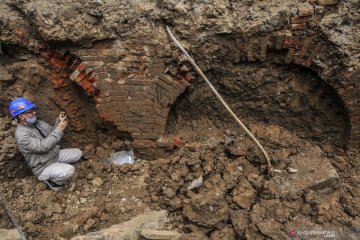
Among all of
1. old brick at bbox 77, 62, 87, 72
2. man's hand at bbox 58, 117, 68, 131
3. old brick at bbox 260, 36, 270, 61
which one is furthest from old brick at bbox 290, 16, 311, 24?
man's hand at bbox 58, 117, 68, 131

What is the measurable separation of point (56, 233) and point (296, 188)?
248 cm

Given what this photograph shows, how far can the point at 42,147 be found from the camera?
11.3ft

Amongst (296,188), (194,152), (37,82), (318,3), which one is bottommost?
(296,188)

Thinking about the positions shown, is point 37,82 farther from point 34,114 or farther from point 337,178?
point 337,178

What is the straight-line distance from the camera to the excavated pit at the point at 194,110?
3.11 m

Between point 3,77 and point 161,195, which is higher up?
point 3,77

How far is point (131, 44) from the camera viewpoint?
10.9ft

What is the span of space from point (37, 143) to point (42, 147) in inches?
2.7

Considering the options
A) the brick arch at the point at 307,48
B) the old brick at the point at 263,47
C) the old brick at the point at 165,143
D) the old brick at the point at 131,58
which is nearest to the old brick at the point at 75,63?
the old brick at the point at 131,58

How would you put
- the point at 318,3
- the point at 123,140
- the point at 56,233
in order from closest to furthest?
the point at 318,3 → the point at 56,233 → the point at 123,140

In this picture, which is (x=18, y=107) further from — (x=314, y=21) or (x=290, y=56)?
(x=314, y=21)

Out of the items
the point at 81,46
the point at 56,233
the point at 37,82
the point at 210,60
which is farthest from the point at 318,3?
the point at 56,233

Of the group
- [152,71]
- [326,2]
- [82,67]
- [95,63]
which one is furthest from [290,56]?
[82,67]

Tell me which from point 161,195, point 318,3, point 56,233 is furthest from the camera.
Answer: point 161,195
